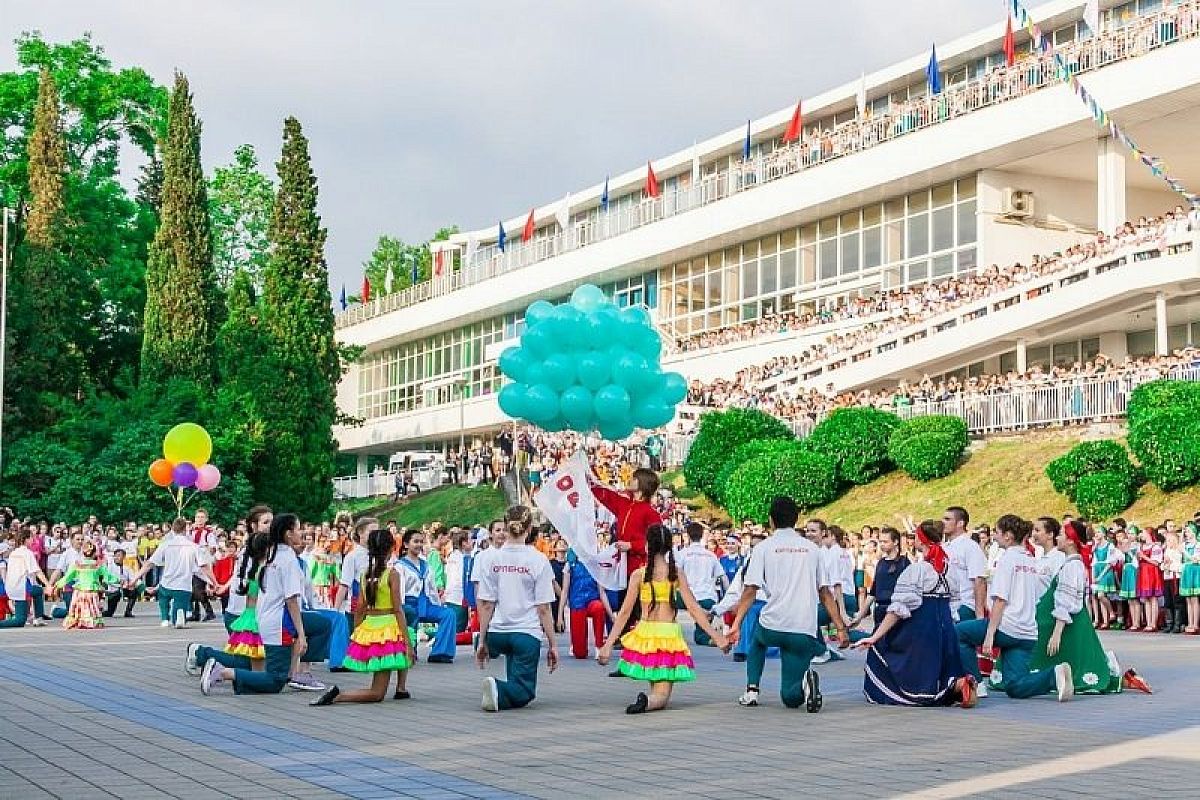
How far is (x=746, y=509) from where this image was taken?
34.0m

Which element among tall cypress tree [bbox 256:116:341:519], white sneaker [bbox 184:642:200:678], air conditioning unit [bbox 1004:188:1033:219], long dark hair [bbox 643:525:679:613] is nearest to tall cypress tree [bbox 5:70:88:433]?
tall cypress tree [bbox 256:116:341:519]

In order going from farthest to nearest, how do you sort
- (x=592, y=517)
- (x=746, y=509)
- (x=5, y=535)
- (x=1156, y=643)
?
1. (x=746, y=509)
2. (x=5, y=535)
3. (x=1156, y=643)
4. (x=592, y=517)

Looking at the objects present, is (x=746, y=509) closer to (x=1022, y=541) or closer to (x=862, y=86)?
(x=1022, y=541)

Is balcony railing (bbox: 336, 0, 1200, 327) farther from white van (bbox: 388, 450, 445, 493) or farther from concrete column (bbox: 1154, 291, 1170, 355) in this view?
white van (bbox: 388, 450, 445, 493)

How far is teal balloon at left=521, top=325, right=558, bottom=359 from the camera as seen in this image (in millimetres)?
20938

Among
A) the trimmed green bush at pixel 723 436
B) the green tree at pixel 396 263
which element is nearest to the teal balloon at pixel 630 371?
the trimmed green bush at pixel 723 436

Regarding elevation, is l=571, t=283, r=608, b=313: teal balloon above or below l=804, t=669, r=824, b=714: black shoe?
above

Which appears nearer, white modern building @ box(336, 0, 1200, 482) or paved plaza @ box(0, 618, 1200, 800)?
paved plaza @ box(0, 618, 1200, 800)

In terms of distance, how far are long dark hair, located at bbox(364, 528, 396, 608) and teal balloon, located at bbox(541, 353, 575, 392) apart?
25.0ft

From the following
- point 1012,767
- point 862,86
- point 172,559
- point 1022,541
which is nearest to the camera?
point 1012,767

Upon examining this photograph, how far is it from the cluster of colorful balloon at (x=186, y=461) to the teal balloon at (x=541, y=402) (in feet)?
43.2

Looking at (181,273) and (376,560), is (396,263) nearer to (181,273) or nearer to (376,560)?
(181,273)

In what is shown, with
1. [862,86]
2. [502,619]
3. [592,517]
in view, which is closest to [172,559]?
[592,517]

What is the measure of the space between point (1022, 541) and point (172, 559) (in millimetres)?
13799
